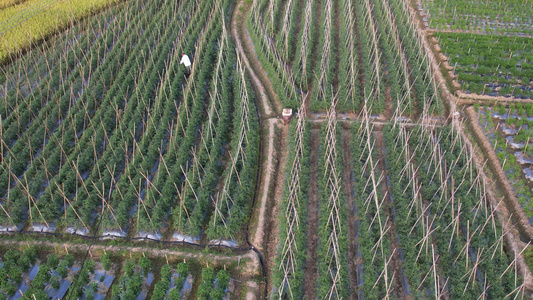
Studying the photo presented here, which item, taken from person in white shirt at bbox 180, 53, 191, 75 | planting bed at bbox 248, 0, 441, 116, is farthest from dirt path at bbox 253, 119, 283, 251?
person in white shirt at bbox 180, 53, 191, 75

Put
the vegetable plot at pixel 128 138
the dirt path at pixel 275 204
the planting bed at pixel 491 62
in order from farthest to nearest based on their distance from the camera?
the planting bed at pixel 491 62, the vegetable plot at pixel 128 138, the dirt path at pixel 275 204

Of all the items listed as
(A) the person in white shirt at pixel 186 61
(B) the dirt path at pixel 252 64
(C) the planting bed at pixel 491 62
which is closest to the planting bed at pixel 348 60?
(B) the dirt path at pixel 252 64

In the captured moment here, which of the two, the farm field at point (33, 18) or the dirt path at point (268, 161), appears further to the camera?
the farm field at point (33, 18)

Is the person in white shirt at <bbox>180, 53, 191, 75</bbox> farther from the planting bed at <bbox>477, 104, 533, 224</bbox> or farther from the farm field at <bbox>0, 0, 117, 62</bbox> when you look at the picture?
the planting bed at <bbox>477, 104, 533, 224</bbox>

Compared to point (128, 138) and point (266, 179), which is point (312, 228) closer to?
point (266, 179)

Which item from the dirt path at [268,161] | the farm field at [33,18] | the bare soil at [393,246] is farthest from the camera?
the farm field at [33,18]

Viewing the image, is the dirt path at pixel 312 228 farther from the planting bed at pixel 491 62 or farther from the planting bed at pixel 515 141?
the planting bed at pixel 491 62
